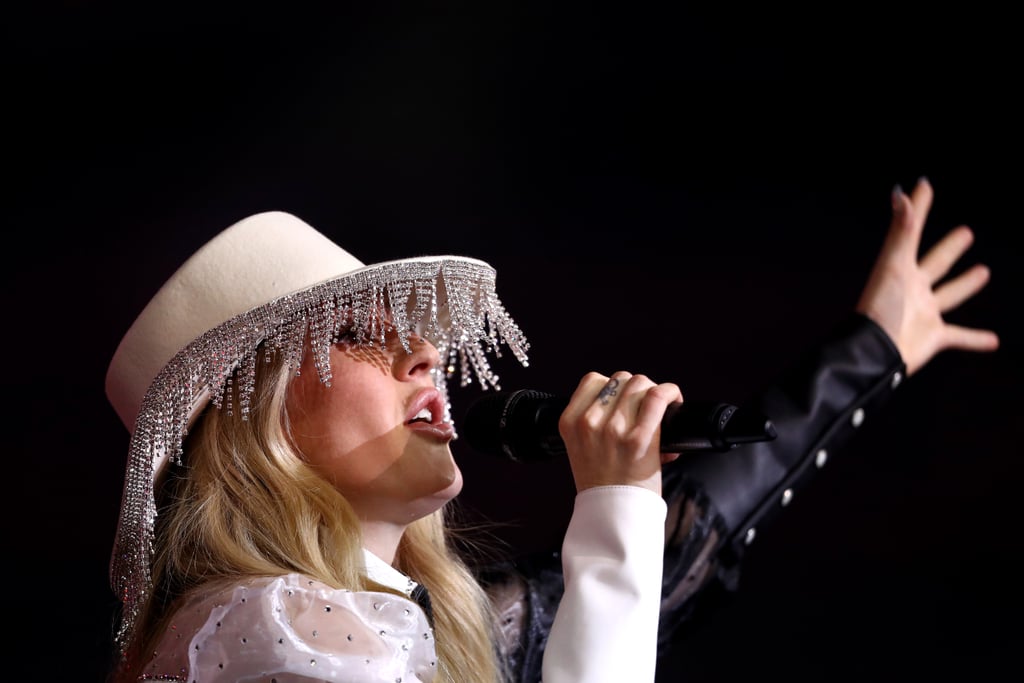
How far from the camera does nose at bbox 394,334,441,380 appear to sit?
1.20 metres

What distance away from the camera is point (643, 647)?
3.43ft

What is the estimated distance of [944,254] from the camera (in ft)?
5.54

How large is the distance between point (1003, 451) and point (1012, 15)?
28.9 inches

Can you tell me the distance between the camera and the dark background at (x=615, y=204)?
166 centimetres

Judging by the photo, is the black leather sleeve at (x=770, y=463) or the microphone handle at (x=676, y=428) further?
the black leather sleeve at (x=770, y=463)

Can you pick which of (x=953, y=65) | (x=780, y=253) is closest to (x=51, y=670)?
(x=780, y=253)

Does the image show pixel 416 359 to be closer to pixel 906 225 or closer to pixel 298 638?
pixel 298 638

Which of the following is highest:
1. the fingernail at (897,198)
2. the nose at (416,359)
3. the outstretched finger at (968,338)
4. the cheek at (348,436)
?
the fingernail at (897,198)

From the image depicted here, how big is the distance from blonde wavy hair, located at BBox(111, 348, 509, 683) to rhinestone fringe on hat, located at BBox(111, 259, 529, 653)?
0.8 inches

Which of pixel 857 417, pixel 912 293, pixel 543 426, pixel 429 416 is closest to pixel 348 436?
pixel 429 416

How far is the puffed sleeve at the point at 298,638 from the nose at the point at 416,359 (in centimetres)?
26

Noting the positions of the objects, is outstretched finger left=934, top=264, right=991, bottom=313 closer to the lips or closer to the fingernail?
the fingernail

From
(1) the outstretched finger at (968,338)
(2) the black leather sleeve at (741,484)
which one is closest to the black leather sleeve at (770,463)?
(2) the black leather sleeve at (741,484)

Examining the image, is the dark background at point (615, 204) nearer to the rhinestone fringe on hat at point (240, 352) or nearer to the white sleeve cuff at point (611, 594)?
the rhinestone fringe on hat at point (240, 352)
